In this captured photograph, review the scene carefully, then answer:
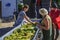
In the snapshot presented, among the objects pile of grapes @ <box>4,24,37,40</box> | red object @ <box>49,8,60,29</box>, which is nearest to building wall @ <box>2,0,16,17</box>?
red object @ <box>49,8,60,29</box>

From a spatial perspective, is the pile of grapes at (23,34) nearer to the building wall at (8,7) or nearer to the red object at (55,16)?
the red object at (55,16)

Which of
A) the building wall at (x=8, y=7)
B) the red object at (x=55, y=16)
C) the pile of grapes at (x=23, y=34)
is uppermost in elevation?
the red object at (x=55, y=16)

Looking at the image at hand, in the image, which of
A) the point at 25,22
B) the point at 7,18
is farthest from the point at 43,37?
the point at 7,18

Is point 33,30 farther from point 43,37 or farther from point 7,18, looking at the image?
point 7,18

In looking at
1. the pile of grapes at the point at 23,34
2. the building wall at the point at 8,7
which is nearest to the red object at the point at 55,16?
the pile of grapes at the point at 23,34

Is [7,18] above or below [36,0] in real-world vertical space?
below

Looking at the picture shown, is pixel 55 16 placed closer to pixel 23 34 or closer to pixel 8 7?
pixel 23 34

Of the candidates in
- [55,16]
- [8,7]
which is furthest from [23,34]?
[8,7]

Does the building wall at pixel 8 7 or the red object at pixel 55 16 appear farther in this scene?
the building wall at pixel 8 7

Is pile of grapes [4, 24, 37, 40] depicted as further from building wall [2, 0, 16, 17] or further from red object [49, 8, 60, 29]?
building wall [2, 0, 16, 17]

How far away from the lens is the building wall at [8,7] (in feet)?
67.9

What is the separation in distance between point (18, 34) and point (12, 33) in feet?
0.83

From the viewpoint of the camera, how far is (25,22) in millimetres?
9609

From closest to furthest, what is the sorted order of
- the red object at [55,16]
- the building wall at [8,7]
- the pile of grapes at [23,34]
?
the pile of grapes at [23,34] < the red object at [55,16] < the building wall at [8,7]
